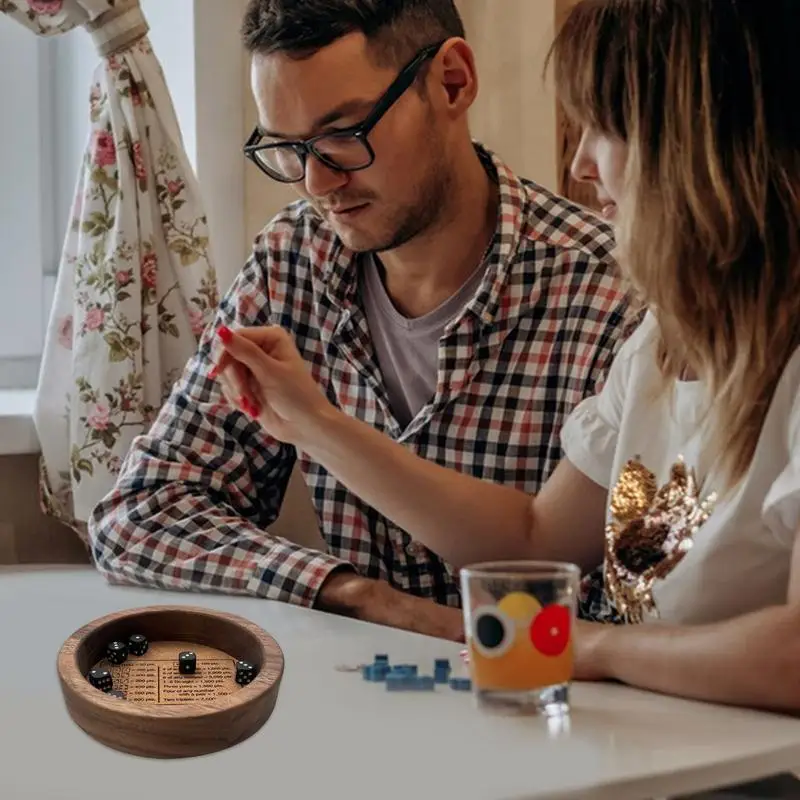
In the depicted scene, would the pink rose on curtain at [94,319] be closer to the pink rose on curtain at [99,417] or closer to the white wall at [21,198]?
the pink rose on curtain at [99,417]

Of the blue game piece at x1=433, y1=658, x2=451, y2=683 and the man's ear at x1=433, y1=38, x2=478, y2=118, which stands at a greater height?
the man's ear at x1=433, y1=38, x2=478, y2=118

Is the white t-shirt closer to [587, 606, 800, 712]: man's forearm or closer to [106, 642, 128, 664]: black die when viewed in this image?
[587, 606, 800, 712]: man's forearm

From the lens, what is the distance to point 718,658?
0.99m

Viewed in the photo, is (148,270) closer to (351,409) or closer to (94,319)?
(94,319)

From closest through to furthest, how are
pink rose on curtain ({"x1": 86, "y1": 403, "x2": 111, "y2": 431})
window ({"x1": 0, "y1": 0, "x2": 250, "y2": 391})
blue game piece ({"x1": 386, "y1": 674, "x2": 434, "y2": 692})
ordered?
blue game piece ({"x1": 386, "y1": 674, "x2": 434, "y2": 692}) < pink rose on curtain ({"x1": 86, "y1": 403, "x2": 111, "y2": 431}) < window ({"x1": 0, "y1": 0, "x2": 250, "y2": 391})

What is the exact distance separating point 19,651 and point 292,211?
80 centimetres

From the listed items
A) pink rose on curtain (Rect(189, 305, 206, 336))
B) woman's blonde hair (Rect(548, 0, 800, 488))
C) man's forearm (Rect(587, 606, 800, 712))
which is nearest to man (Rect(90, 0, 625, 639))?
pink rose on curtain (Rect(189, 305, 206, 336))

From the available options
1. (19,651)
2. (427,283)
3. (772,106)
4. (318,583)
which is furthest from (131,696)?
(427,283)

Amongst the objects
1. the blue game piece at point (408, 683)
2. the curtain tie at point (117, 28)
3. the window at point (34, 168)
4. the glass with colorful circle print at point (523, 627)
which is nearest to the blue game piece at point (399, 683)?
the blue game piece at point (408, 683)

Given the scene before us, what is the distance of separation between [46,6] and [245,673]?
4.21ft

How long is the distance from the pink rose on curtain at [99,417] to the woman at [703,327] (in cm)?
87

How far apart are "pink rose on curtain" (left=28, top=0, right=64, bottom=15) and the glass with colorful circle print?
1.29 meters

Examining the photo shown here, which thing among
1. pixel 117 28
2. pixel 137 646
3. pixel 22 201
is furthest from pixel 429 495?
pixel 22 201

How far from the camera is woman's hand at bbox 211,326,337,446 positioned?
1400mm
